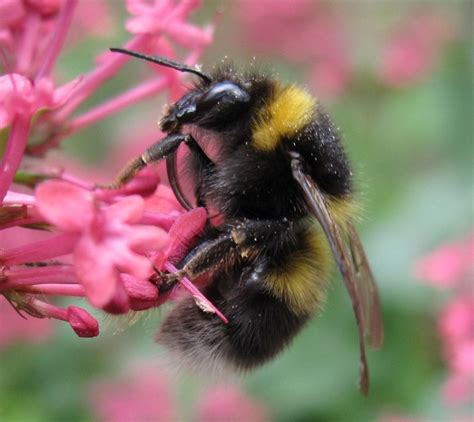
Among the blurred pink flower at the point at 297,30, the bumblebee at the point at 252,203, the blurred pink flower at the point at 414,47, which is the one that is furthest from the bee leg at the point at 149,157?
the blurred pink flower at the point at 297,30

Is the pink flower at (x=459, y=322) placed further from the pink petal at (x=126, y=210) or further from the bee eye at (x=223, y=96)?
the pink petal at (x=126, y=210)

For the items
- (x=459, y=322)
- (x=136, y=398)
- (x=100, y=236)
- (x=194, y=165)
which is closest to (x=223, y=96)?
(x=194, y=165)

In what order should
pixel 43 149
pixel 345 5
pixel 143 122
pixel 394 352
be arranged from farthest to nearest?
pixel 345 5 → pixel 143 122 → pixel 394 352 → pixel 43 149

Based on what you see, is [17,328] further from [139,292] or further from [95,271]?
[95,271]

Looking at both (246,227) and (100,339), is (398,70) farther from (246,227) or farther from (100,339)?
(246,227)

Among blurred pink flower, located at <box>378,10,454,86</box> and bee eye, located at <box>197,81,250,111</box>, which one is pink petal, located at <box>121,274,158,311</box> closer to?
bee eye, located at <box>197,81,250,111</box>

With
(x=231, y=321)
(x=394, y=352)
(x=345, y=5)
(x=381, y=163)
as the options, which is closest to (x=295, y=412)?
(x=394, y=352)
